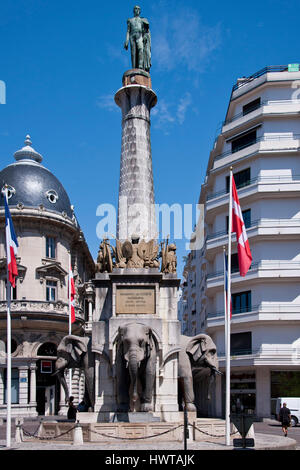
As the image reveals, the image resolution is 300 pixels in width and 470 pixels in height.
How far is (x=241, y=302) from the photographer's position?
50.2 m

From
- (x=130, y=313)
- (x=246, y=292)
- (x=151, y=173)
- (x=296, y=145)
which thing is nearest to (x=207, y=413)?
(x=130, y=313)

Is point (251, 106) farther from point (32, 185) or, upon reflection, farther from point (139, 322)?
point (139, 322)

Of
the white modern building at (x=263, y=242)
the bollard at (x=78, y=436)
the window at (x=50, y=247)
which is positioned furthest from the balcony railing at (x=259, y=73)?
the bollard at (x=78, y=436)

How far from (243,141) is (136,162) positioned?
30870mm

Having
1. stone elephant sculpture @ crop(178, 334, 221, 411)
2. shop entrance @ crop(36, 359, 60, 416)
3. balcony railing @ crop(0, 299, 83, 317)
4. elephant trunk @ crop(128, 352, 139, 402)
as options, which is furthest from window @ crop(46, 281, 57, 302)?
elephant trunk @ crop(128, 352, 139, 402)

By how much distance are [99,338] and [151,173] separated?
677 cm

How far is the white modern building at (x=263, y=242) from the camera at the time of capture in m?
47.6

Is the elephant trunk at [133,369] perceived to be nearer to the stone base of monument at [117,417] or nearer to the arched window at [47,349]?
the stone base of monument at [117,417]

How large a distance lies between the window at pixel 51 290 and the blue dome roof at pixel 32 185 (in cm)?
682

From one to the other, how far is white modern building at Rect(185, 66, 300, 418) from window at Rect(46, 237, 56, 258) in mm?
13987

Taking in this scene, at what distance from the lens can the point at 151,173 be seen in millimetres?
24812

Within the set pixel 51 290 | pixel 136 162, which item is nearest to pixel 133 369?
pixel 136 162
